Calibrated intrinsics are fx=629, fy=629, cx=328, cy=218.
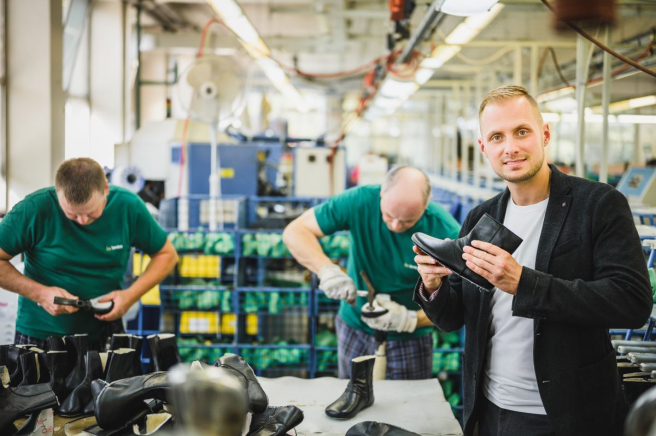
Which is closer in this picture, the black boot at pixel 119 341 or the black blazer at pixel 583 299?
the black blazer at pixel 583 299

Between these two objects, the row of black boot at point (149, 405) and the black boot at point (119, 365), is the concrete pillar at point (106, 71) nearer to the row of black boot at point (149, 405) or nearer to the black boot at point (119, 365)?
the black boot at point (119, 365)

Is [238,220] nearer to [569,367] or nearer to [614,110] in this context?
[569,367]

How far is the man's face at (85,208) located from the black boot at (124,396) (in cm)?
115

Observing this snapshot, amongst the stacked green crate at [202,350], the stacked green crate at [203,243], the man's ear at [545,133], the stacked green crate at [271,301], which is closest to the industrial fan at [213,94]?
the stacked green crate at [203,243]

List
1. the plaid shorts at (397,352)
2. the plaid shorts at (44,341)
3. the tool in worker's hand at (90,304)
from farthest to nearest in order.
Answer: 1. the plaid shorts at (397,352)
2. the plaid shorts at (44,341)
3. the tool in worker's hand at (90,304)

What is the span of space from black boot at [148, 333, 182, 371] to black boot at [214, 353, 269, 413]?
0.35 meters

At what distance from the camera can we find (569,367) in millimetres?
1646

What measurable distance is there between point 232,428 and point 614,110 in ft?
31.4

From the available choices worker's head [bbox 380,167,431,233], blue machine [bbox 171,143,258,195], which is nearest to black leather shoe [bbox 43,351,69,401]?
worker's head [bbox 380,167,431,233]

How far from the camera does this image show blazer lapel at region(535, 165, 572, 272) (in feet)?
5.47

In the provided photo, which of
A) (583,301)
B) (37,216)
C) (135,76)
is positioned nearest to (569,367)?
(583,301)

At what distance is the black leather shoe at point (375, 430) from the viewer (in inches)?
74.5

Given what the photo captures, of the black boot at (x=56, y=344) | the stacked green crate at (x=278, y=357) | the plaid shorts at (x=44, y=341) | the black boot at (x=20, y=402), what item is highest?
the black boot at (x=56, y=344)

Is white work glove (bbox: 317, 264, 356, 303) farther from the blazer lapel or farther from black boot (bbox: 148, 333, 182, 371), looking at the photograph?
the blazer lapel
